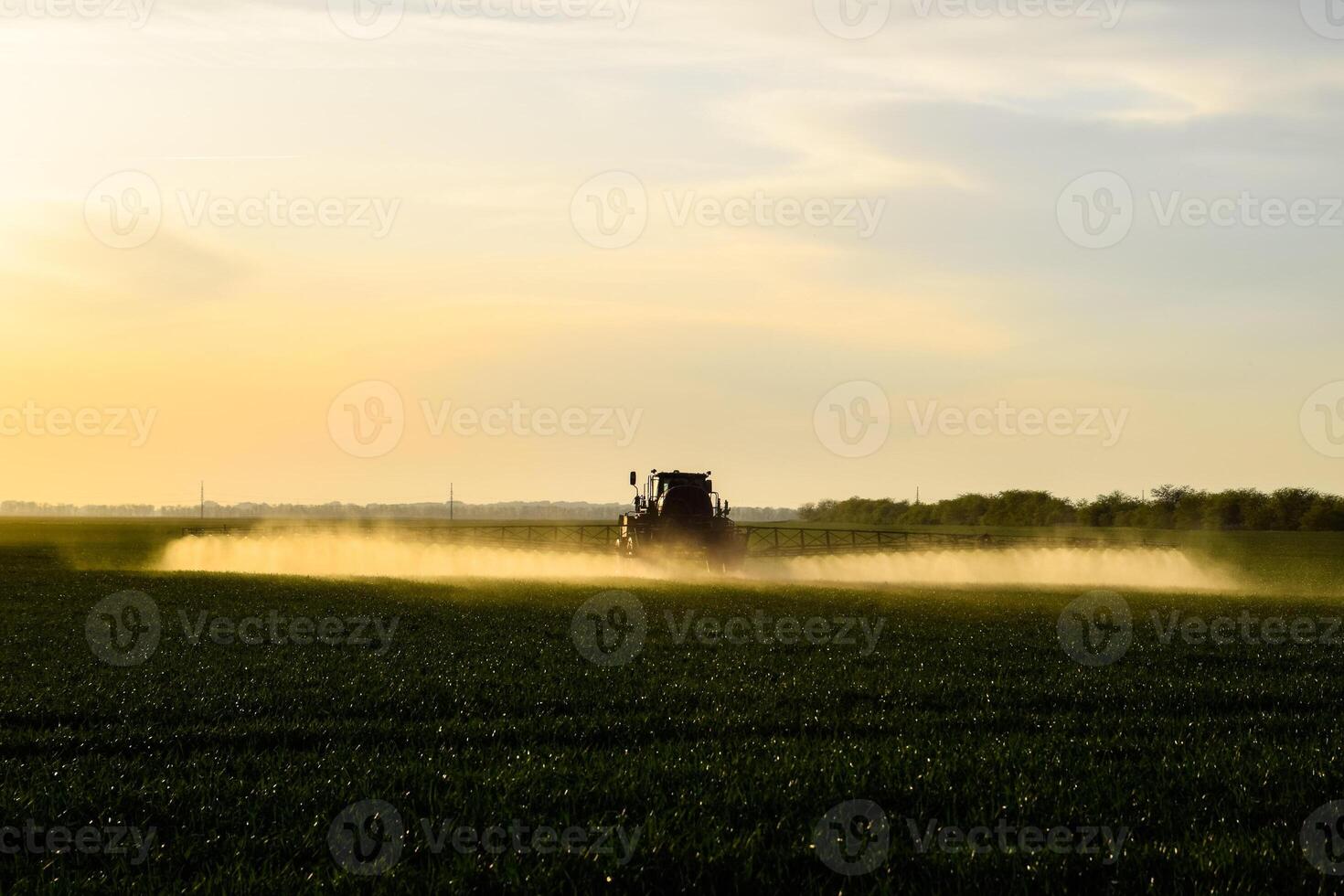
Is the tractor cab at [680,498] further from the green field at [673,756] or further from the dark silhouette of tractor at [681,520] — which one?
the green field at [673,756]

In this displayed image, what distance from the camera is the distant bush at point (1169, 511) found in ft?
326

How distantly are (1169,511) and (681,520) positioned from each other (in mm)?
77566

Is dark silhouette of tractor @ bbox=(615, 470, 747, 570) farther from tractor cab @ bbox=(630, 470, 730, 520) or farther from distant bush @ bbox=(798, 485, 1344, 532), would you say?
distant bush @ bbox=(798, 485, 1344, 532)

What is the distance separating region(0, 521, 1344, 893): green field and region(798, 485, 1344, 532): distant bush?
88.2 m

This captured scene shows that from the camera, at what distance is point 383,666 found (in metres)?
16.7

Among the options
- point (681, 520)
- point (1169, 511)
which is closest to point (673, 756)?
point (681, 520)

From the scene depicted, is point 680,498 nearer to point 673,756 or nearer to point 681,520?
point 681,520

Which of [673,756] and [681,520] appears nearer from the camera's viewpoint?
[673,756]

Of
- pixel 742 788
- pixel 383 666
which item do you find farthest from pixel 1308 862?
pixel 383 666

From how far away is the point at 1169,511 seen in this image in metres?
106

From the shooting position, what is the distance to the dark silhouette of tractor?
4384 cm

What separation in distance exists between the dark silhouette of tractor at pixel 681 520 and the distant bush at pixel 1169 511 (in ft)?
239

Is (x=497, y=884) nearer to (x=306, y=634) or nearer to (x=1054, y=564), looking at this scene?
(x=306, y=634)

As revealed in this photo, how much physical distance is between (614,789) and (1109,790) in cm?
399
